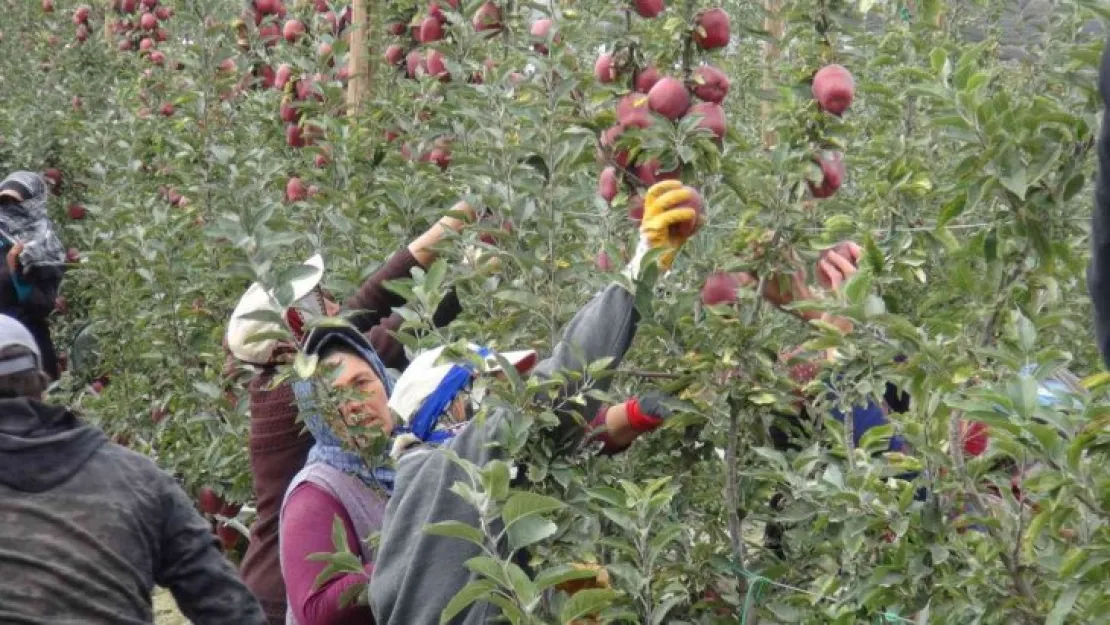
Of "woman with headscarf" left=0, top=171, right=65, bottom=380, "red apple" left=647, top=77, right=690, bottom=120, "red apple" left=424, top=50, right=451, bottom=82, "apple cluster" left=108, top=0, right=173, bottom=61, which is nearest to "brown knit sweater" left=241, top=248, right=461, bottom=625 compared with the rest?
"red apple" left=647, top=77, right=690, bottom=120

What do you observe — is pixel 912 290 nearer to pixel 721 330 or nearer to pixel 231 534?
pixel 721 330

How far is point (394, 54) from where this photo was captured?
5062 mm

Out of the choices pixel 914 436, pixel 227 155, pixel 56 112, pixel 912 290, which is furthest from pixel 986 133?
pixel 56 112

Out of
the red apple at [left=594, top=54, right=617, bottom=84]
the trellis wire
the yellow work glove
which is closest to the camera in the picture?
the yellow work glove

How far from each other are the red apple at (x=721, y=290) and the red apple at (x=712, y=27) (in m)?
0.41

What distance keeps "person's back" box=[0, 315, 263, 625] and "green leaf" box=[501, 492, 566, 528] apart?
909 millimetres

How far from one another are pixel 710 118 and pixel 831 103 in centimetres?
21

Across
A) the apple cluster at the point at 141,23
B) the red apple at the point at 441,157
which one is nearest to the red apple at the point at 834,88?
the red apple at the point at 441,157

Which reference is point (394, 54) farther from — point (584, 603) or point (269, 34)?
point (584, 603)

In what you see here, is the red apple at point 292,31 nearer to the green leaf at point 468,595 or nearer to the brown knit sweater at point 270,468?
the brown knit sweater at point 270,468

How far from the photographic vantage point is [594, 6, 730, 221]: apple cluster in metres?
2.64

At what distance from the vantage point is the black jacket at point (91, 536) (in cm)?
279

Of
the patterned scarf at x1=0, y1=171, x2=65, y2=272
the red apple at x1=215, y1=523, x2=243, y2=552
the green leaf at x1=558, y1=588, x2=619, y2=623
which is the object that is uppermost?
the green leaf at x1=558, y1=588, x2=619, y2=623

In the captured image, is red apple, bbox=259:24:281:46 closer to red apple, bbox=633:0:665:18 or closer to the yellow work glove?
red apple, bbox=633:0:665:18
